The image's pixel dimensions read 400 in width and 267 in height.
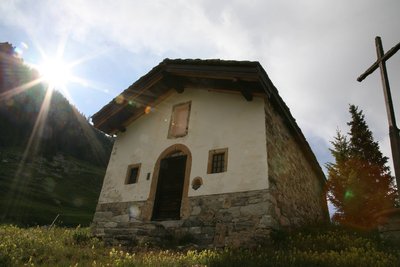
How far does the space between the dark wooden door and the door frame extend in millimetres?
121

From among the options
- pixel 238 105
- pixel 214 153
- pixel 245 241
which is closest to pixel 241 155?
pixel 214 153

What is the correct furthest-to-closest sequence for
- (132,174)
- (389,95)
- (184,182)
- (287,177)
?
1. (132,174)
2. (287,177)
3. (184,182)
4. (389,95)

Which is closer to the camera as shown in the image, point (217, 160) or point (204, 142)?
point (217, 160)

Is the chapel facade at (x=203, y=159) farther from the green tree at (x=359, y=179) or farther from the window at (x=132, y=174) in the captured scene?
the green tree at (x=359, y=179)

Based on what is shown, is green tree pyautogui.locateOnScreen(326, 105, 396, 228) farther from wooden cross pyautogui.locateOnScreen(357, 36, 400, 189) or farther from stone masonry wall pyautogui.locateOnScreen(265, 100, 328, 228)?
wooden cross pyautogui.locateOnScreen(357, 36, 400, 189)

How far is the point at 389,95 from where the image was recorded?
5.79m

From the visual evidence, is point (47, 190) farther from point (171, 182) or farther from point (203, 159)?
point (203, 159)

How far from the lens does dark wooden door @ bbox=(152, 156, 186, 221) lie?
11078 millimetres

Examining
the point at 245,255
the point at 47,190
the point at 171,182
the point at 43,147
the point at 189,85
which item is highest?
the point at 43,147

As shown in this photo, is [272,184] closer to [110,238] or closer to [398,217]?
[398,217]

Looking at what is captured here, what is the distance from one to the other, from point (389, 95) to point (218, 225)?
5650mm

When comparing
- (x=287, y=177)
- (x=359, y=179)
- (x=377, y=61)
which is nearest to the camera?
(x=377, y=61)

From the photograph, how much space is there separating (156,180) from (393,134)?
819 centimetres

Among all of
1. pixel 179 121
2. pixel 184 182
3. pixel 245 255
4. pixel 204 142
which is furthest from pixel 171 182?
pixel 245 255
